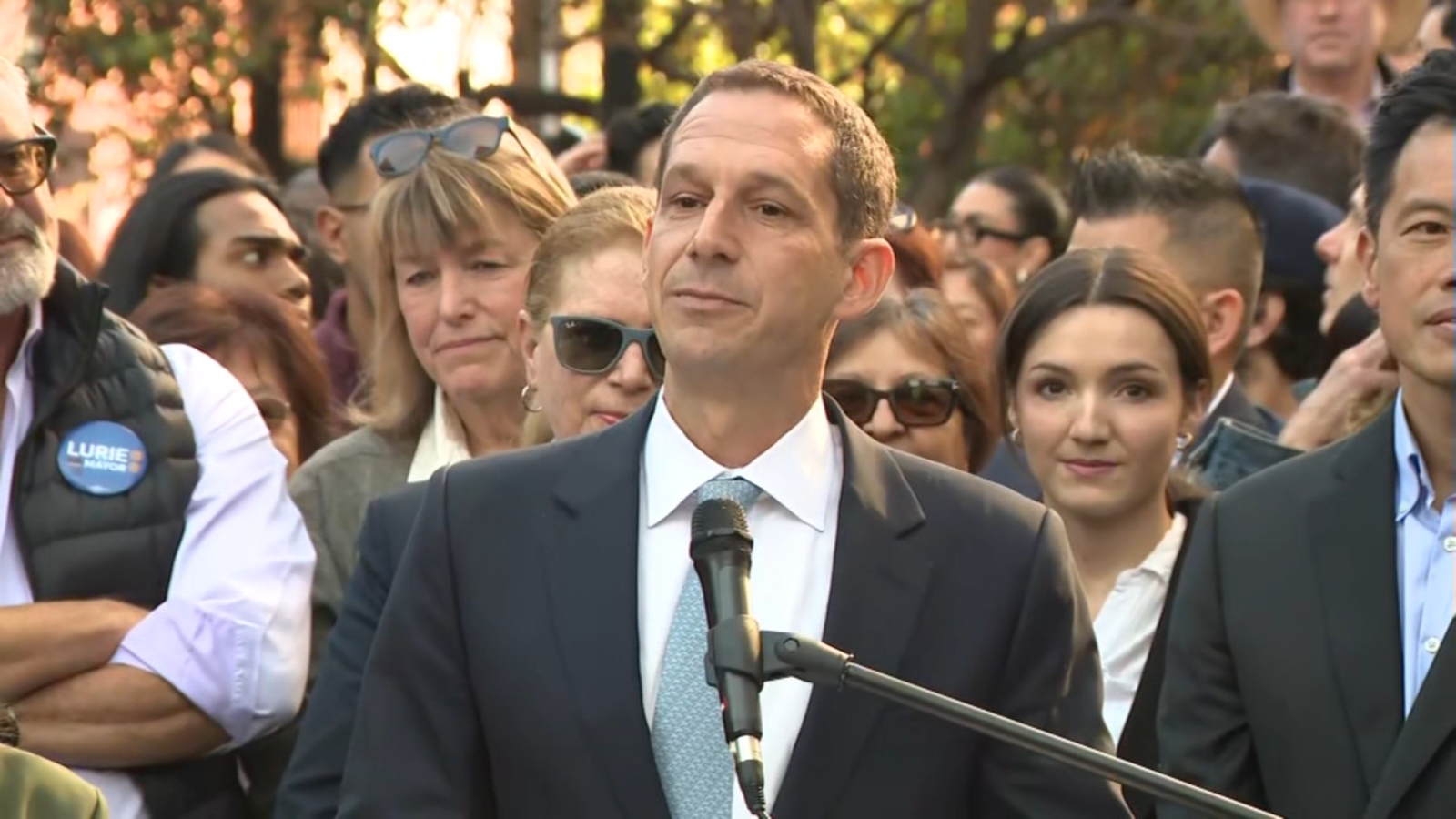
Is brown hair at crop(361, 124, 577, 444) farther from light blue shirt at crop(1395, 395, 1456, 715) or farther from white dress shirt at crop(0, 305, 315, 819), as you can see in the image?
light blue shirt at crop(1395, 395, 1456, 715)

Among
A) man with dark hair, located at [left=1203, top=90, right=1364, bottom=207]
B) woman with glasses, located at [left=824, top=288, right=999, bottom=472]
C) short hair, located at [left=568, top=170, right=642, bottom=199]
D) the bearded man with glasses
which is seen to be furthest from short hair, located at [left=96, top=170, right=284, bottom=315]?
man with dark hair, located at [left=1203, top=90, right=1364, bottom=207]

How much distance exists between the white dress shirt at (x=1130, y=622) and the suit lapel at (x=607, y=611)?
180cm

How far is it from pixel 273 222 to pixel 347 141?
50cm

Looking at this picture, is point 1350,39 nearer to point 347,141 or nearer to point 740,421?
point 347,141

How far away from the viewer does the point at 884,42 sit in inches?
503

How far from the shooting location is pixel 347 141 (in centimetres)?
814

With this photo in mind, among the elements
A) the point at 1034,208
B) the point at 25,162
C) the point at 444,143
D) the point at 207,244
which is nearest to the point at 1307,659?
the point at 444,143

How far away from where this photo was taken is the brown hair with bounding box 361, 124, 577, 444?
6.00 meters

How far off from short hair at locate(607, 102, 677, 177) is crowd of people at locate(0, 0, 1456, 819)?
0.93m

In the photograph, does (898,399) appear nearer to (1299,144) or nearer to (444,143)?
(444,143)

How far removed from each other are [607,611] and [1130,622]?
2.01 metres

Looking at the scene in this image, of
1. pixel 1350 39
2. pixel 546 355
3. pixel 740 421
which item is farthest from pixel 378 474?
pixel 1350 39

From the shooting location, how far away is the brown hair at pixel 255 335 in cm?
658

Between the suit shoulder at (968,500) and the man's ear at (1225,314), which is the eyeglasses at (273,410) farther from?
the suit shoulder at (968,500)
